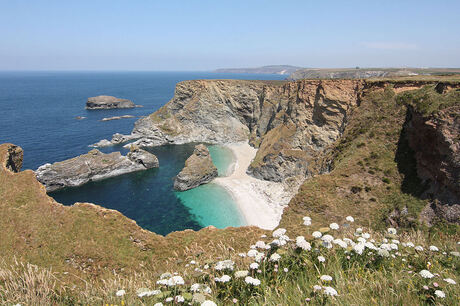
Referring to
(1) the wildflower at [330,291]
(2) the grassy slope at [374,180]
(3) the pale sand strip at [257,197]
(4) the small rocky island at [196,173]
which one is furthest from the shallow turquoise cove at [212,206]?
(1) the wildflower at [330,291]

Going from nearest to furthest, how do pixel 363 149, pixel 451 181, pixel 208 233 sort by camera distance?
A: 1. pixel 208 233
2. pixel 451 181
3. pixel 363 149

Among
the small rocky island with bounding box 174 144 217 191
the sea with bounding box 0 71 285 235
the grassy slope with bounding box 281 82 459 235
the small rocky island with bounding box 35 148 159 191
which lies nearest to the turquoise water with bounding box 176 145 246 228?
the sea with bounding box 0 71 285 235

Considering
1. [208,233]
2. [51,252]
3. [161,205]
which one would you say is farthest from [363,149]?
[161,205]

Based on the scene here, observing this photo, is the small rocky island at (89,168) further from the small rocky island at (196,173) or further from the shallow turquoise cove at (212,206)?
the shallow turquoise cove at (212,206)

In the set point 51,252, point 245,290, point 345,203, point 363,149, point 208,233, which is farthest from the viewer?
point 363,149

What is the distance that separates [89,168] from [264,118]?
46.9m

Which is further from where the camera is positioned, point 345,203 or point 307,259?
point 345,203

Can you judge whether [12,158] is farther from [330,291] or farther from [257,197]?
[257,197]

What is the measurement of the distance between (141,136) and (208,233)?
69.2 meters

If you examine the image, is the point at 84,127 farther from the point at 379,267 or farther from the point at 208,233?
the point at 379,267

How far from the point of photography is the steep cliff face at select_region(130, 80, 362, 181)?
145 feet

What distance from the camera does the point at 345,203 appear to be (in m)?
19.5

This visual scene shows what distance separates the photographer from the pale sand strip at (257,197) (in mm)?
36969

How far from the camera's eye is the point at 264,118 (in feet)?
232
